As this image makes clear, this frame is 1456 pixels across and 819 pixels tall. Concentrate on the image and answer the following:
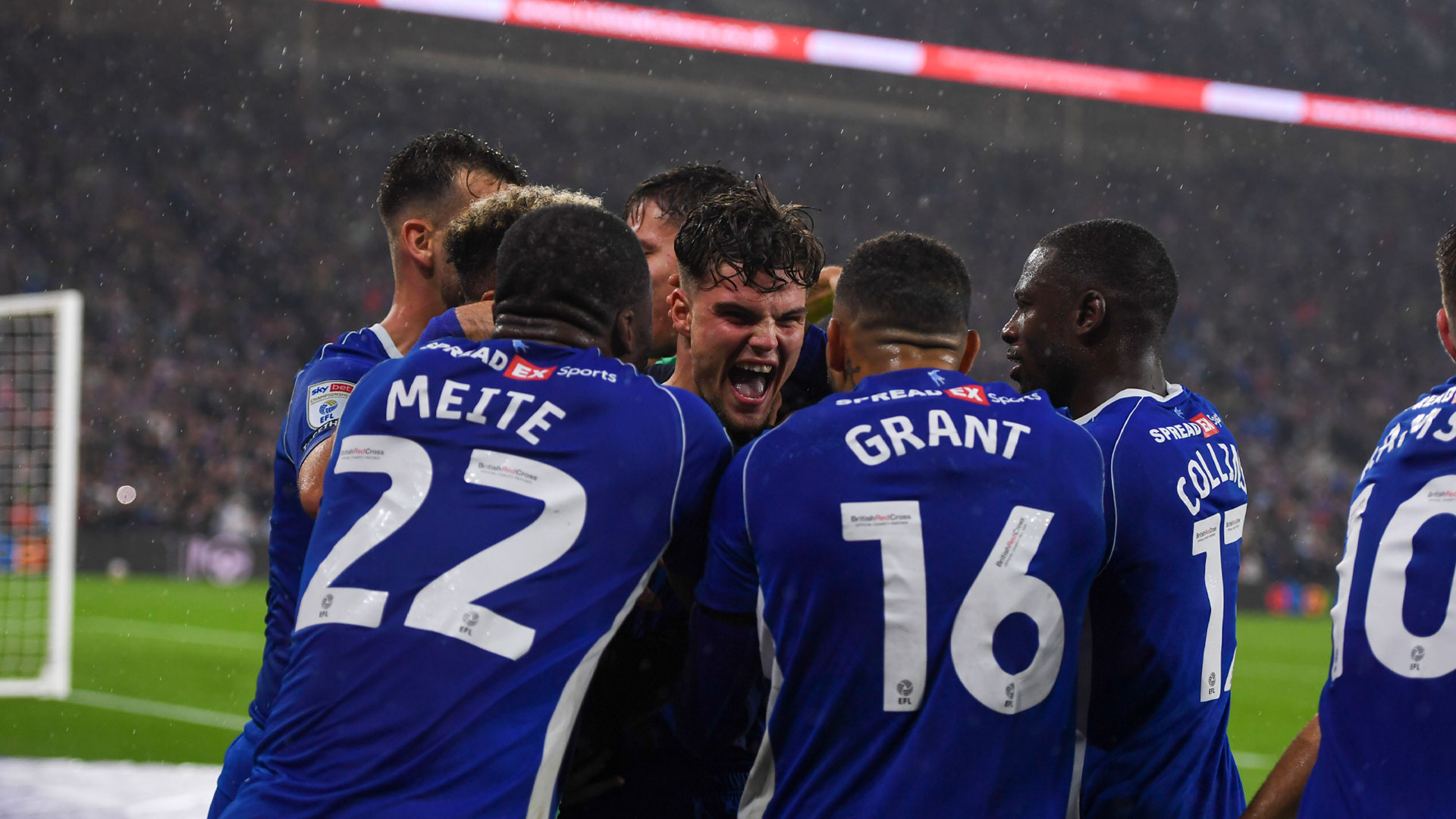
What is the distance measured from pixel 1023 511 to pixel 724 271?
1.10 metres

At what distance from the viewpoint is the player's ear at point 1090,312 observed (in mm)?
2914

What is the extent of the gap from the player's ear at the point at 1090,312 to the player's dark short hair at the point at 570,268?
3.40ft

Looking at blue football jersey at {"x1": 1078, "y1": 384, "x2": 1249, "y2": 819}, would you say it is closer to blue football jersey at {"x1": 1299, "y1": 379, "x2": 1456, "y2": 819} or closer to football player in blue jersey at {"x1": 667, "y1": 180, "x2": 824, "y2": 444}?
blue football jersey at {"x1": 1299, "y1": 379, "x2": 1456, "y2": 819}

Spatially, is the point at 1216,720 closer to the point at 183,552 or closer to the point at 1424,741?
the point at 1424,741

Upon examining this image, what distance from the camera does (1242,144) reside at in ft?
105

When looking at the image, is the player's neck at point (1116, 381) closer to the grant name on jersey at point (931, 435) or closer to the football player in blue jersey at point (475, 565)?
the grant name on jersey at point (931, 435)

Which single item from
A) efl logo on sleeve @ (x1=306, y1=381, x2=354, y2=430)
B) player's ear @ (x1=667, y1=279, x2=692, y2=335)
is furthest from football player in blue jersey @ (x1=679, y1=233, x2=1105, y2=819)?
efl logo on sleeve @ (x1=306, y1=381, x2=354, y2=430)

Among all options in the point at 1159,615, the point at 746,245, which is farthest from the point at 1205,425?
the point at 746,245

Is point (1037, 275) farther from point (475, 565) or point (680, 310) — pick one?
point (475, 565)

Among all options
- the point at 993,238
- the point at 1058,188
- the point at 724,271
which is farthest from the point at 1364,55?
the point at 724,271

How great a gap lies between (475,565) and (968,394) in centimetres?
91

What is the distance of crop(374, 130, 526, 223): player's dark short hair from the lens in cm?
359

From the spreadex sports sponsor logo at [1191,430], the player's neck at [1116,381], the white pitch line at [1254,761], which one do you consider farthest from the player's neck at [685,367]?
the white pitch line at [1254,761]

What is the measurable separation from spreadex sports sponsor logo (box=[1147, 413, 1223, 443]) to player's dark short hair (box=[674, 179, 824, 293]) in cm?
90
